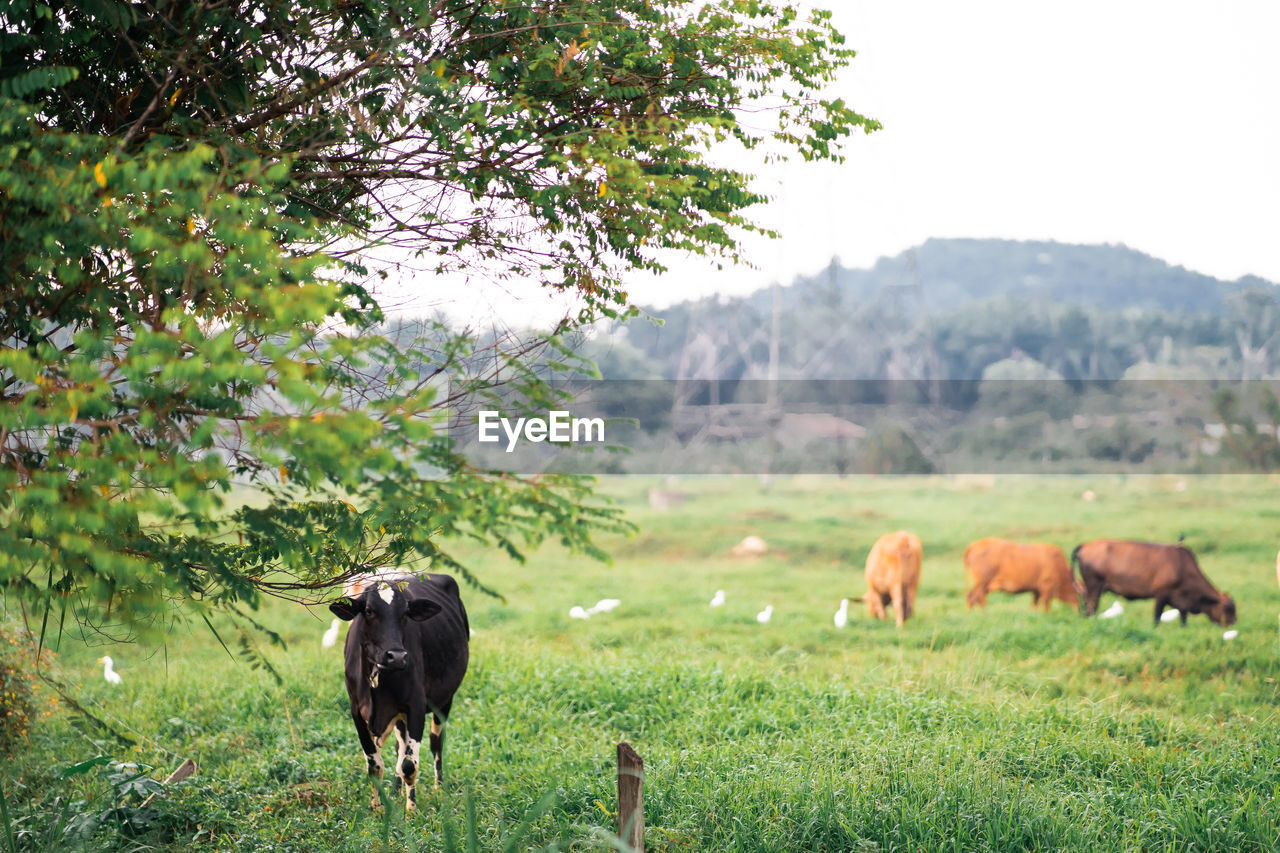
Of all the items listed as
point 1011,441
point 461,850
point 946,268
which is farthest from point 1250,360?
point 461,850

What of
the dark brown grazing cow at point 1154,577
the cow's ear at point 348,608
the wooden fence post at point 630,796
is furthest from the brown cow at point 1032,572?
the wooden fence post at point 630,796

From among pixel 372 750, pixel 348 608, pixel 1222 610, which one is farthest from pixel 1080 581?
pixel 348 608

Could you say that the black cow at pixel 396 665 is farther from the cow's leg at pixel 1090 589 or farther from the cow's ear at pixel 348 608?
the cow's leg at pixel 1090 589

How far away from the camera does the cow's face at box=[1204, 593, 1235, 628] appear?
1280 centimetres

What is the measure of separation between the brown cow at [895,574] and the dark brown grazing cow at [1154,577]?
2291 millimetres

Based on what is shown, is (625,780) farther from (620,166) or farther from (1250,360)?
Result: (1250,360)

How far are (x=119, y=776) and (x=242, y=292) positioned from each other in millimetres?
3884

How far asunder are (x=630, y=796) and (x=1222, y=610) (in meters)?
11.6

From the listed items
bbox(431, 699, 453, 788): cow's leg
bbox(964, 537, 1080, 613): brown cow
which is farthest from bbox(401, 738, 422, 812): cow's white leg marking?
bbox(964, 537, 1080, 613): brown cow

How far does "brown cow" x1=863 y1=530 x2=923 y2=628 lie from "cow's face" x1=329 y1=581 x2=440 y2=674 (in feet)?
29.5

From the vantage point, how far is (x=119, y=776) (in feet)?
18.7

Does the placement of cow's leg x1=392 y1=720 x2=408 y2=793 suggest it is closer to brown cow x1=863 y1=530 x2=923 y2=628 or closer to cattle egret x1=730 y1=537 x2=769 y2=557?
brown cow x1=863 y1=530 x2=923 y2=628

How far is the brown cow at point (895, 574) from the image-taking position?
13.4m

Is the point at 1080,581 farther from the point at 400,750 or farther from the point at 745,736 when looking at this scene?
the point at 400,750
